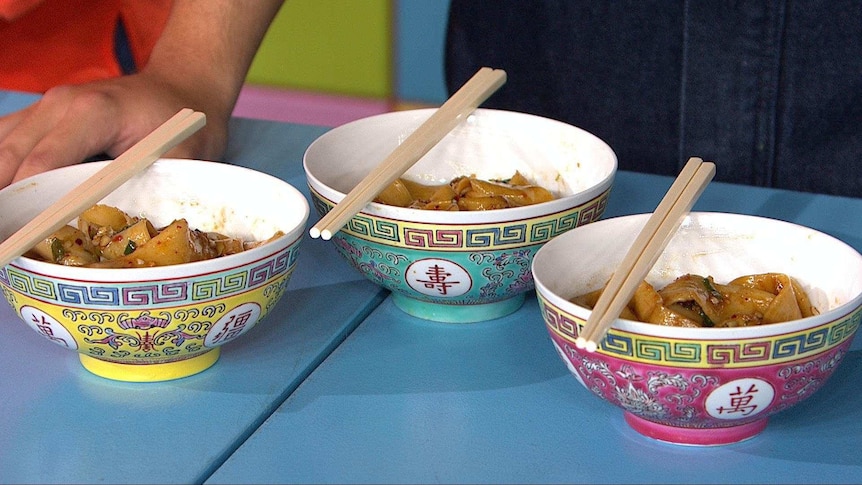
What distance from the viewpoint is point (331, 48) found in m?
3.72

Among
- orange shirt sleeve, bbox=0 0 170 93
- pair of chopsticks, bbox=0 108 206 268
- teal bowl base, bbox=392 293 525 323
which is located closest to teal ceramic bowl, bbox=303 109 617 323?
teal bowl base, bbox=392 293 525 323

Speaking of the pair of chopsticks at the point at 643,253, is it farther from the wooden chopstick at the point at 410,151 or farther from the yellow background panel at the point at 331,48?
the yellow background panel at the point at 331,48

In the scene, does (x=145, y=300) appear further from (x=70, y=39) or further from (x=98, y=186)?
(x=70, y=39)

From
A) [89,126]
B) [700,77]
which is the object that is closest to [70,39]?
[89,126]

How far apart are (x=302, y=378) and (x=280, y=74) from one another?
10.0 feet

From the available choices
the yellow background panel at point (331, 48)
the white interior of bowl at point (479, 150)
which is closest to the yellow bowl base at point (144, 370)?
the white interior of bowl at point (479, 150)

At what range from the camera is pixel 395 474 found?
78cm

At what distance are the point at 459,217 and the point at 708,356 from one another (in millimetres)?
269

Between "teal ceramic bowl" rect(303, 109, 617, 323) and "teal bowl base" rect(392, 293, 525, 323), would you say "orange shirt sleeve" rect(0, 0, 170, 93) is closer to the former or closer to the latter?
"teal ceramic bowl" rect(303, 109, 617, 323)

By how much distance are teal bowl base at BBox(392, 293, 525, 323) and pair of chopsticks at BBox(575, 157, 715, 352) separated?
180 millimetres

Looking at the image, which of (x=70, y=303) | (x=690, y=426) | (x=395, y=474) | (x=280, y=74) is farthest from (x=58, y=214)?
(x=280, y=74)

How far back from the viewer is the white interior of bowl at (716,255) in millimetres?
874

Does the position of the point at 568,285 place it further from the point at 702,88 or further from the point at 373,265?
the point at 702,88

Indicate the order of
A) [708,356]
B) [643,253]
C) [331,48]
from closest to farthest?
[708,356] → [643,253] → [331,48]
